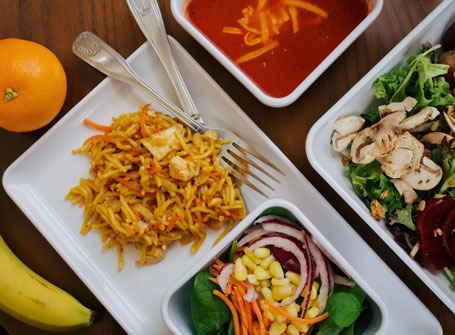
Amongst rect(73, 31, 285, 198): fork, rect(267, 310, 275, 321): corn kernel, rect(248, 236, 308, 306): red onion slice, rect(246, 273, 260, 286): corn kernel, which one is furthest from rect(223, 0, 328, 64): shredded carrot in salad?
rect(267, 310, 275, 321): corn kernel

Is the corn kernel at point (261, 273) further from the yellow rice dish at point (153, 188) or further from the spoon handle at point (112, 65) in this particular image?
the spoon handle at point (112, 65)

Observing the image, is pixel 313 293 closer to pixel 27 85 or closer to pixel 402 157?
pixel 402 157

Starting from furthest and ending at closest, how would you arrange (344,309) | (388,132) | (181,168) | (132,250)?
(132,250)
(181,168)
(388,132)
(344,309)

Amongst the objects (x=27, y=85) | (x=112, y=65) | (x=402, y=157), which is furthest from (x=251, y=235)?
(x=27, y=85)

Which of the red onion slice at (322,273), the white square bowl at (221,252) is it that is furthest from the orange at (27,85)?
the red onion slice at (322,273)

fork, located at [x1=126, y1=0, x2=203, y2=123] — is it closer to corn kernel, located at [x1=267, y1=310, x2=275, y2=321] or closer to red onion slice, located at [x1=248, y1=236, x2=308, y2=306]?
red onion slice, located at [x1=248, y1=236, x2=308, y2=306]

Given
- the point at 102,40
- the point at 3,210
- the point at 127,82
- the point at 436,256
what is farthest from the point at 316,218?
the point at 3,210
